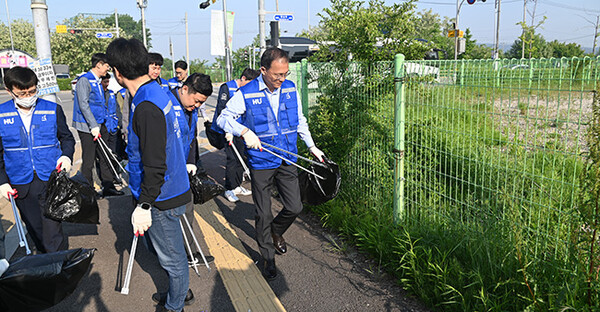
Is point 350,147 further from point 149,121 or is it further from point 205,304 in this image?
point 149,121

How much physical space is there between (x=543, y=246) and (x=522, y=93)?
3.39 feet

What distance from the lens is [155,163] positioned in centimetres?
267

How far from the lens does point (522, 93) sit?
2947 mm

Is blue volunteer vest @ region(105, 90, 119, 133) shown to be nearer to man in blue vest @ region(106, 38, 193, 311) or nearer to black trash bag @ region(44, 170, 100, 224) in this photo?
black trash bag @ region(44, 170, 100, 224)

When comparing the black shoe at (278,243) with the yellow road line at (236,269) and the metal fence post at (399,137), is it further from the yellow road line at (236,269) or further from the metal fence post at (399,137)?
the metal fence post at (399,137)

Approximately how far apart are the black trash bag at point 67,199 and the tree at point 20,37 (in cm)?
6204

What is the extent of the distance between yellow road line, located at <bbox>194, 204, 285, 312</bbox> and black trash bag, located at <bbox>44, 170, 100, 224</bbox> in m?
1.26

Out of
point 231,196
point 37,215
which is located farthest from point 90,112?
point 37,215

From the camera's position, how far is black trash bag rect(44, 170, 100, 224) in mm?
3744

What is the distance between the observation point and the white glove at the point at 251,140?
12.2 feet

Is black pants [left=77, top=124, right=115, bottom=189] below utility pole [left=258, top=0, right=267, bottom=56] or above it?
below

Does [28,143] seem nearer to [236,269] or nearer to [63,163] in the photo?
[63,163]

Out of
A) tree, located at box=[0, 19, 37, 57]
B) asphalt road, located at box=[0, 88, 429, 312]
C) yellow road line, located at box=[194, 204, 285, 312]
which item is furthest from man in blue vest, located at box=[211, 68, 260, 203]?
tree, located at box=[0, 19, 37, 57]

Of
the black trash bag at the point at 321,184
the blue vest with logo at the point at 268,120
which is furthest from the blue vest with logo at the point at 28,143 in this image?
the black trash bag at the point at 321,184
